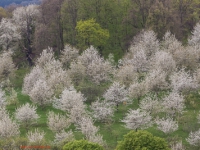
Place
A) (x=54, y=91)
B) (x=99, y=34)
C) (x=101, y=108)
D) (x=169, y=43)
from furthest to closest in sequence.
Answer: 1. (x=99, y=34)
2. (x=169, y=43)
3. (x=54, y=91)
4. (x=101, y=108)

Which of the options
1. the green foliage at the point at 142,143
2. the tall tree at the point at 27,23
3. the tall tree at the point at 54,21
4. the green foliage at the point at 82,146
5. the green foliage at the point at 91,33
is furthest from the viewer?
the tall tree at the point at 27,23

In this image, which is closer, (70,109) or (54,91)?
(70,109)

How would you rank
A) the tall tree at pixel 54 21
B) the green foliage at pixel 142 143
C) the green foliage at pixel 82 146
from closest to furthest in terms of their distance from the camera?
the green foliage at pixel 142 143
the green foliage at pixel 82 146
the tall tree at pixel 54 21

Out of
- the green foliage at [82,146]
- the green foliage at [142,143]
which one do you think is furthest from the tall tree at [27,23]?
the green foliage at [142,143]

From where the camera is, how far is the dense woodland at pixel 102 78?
4397 centimetres

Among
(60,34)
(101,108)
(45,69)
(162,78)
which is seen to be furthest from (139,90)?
(60,34)

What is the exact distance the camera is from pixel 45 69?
230 ft

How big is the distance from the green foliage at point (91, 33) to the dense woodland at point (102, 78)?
27cm

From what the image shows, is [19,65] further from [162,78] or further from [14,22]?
[162,78]

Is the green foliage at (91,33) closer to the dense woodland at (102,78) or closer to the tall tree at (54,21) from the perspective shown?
the dense woodland at (102,78)

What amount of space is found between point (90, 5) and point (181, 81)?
155 ft

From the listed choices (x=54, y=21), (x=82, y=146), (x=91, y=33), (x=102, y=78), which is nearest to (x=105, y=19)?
(x=91, y=33)

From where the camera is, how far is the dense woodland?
1731 inches

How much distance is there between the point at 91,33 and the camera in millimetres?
84562
